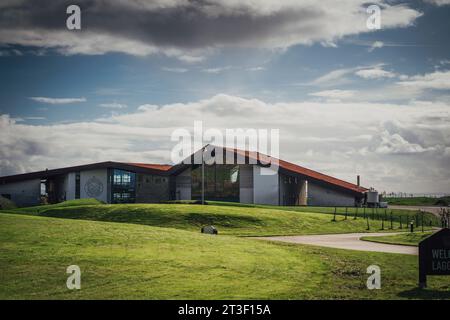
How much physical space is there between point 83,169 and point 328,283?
52.6 m

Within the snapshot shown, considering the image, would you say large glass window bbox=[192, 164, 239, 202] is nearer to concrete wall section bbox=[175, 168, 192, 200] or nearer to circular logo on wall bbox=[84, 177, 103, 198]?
concrete wall section bbox=[175, 168, 192, 200]

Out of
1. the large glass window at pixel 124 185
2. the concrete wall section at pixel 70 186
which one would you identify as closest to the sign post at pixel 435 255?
the large glass window at pixel 124 185

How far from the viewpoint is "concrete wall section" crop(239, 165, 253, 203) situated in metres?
57.7

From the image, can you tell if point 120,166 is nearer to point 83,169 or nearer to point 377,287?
point 83,169

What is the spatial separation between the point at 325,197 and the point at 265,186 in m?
7.98

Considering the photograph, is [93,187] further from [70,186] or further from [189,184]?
[189,184]

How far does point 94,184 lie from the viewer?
208 ft

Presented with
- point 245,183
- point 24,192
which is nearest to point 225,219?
point 245,183

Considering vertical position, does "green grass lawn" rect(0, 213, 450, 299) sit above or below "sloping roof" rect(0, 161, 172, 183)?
below

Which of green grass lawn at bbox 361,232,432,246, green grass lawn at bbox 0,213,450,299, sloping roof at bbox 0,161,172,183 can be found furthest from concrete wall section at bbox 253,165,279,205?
green grass lawn at bbox 0,213,450,299

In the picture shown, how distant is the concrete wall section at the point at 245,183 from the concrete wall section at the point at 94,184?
17.4 meters

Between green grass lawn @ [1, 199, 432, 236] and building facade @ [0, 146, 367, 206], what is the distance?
16997 mm

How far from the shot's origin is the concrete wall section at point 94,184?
6291 cm

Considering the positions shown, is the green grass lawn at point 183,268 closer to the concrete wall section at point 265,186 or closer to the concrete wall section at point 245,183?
the concrete wall section at point 265,186
